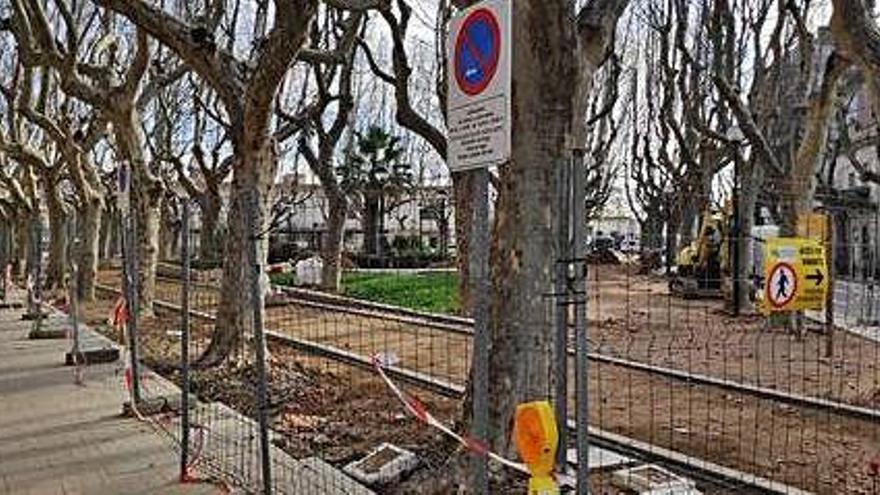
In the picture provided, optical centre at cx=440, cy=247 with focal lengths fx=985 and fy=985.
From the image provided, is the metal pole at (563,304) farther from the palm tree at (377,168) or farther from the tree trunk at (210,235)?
the palm tree at (377,168)

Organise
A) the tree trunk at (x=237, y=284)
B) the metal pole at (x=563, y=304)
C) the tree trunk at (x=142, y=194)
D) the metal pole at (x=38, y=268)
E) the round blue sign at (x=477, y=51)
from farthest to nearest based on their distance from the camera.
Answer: the tree trunk at (x=142, y=194), the metal pole at (x=38, y=268), the tree trunk at (x=237, y=284), the metal pole at (x=563, y=304), the round blue sign at (x=477, y=51)

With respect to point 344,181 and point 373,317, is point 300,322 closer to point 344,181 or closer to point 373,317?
point 373,317

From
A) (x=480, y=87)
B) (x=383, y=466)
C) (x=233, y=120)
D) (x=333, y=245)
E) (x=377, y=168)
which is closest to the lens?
(x=480, y=87)

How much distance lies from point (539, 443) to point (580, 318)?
591mm

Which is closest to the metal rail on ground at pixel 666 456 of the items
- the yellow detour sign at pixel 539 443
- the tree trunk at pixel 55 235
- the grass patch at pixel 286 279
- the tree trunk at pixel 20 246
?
the yellow detour sign at pixel 539 443

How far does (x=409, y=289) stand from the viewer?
23.9m

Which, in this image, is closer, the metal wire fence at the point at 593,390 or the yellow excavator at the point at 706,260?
the metal wire fence at the point at 593,390

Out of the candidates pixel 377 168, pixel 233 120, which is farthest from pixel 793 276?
pixel 377 168

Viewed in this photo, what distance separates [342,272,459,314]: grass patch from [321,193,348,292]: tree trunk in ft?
1.38

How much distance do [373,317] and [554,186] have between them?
10463mm

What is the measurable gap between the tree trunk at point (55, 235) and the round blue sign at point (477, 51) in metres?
25.2

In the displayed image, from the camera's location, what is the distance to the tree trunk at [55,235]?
26922mm

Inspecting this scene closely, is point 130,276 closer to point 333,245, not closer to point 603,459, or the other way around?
point 603,459

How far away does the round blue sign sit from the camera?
3.17 metres
